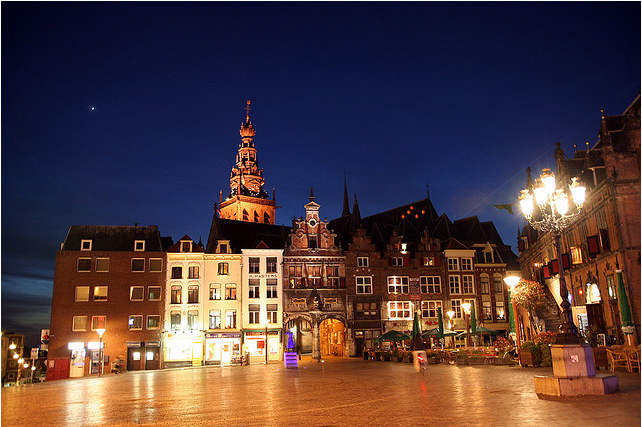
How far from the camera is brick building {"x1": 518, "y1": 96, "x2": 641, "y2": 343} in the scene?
1123 inches

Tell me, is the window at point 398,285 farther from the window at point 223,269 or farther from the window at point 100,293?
the window at point 100,293

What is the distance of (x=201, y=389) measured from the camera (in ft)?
66.5

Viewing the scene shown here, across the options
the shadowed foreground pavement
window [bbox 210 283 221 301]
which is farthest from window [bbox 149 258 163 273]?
the shadowed foreground pavement

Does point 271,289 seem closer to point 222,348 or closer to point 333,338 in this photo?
point 222,348

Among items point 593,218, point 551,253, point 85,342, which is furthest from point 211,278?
point 593,218

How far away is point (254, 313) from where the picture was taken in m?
52.5

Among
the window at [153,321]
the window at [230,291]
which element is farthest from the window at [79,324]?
the window at [230,291]

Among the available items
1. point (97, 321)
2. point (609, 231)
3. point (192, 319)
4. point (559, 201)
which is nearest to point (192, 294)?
point (192, 319)

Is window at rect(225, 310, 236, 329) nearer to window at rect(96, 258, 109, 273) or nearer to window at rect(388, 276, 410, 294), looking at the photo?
window at rect(96, 258, 109, 273)

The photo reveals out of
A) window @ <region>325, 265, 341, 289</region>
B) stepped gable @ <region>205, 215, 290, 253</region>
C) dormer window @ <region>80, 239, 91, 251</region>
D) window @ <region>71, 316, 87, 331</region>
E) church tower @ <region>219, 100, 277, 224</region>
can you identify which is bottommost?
window @ <region>71, 316, 87, 331</region>

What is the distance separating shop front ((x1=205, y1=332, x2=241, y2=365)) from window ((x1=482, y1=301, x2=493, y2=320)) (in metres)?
26.0

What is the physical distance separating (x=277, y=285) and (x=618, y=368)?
36.7 meters

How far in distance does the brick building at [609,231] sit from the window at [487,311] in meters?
20.4

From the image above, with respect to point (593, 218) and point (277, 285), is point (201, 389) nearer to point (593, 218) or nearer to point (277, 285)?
point (593, 218)
